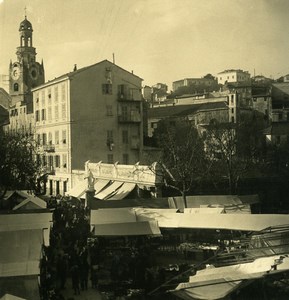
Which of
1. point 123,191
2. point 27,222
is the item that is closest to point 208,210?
point 27,222

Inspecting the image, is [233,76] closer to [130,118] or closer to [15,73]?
[15,73]

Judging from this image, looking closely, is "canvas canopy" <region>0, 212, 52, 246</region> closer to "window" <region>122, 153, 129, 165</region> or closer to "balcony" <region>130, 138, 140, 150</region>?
"window" <region>122, 153, 129, 165</region>

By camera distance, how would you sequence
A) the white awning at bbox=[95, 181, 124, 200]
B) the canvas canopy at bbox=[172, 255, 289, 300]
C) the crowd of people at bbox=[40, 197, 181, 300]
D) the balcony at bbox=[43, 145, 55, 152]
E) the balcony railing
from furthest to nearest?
the balcony at bbox=[43, 145, 55, 152] < the balcony railing < the white awning at bbox=[95, 181, 124, 200] < the crowd of people at bbox=[40, 197, 181, 300] < the canvas canopy at bbox=[172, 255, 289, 300]

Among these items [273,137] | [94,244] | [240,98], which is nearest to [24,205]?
[94,244]

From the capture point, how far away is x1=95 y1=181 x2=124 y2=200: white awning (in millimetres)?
22303

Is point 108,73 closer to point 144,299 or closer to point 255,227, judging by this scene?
point 255,227

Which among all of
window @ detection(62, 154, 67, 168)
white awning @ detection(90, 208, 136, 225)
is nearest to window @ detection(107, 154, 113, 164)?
window @ detection(62, 154, 67, 168)

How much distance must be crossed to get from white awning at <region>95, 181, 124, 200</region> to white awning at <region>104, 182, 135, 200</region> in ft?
0.84

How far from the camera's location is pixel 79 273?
12.1 m

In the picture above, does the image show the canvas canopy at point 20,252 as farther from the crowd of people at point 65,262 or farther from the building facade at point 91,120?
the building facade at point 91,120

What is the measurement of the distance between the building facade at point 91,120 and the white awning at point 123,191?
7.06 m

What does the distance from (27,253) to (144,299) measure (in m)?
2.90

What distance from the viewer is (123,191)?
22062mm

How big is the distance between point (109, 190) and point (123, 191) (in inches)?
39.8
